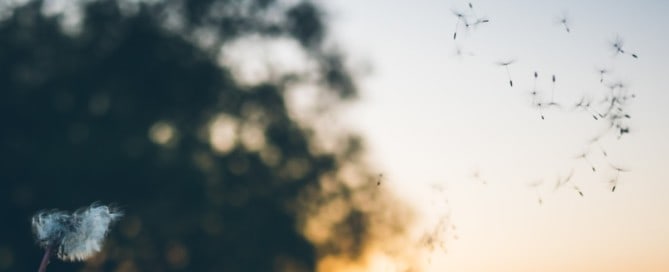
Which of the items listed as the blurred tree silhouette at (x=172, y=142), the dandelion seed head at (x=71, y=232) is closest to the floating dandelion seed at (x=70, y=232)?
the dandelion seed head at (x=71, y=232)

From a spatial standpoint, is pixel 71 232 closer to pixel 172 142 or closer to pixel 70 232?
pixel 70 232

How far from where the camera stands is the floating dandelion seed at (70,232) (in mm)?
7027

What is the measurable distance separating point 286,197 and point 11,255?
28.9 ft

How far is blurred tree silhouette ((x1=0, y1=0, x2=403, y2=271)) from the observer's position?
18.1 meters

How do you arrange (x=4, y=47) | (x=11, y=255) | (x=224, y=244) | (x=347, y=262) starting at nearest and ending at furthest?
1. (x=11, y=255)
2. (x=4, y=47)
3. (x=224, y=244)
4. (x=347, y=262)

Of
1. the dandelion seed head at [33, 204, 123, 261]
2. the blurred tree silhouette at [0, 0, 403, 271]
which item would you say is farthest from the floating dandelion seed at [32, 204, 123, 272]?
the blurred tree silhouette at [0, 0, 403, 271]

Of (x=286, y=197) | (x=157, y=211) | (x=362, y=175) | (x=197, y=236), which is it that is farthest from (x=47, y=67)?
(x=362, y=175)

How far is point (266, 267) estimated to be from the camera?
20.8 metres

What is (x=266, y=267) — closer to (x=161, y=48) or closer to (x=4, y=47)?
(x=161, y=48)

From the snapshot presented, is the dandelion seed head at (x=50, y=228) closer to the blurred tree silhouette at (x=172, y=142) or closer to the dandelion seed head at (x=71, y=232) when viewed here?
the dandelion seed head at (x=71, y=232)

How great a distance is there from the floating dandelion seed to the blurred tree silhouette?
1119cm

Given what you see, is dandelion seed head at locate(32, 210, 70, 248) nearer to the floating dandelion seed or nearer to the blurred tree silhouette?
the floating dandelion seed

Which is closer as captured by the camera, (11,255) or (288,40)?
(11,255)

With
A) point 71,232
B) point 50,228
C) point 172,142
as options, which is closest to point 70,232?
point 71,232
